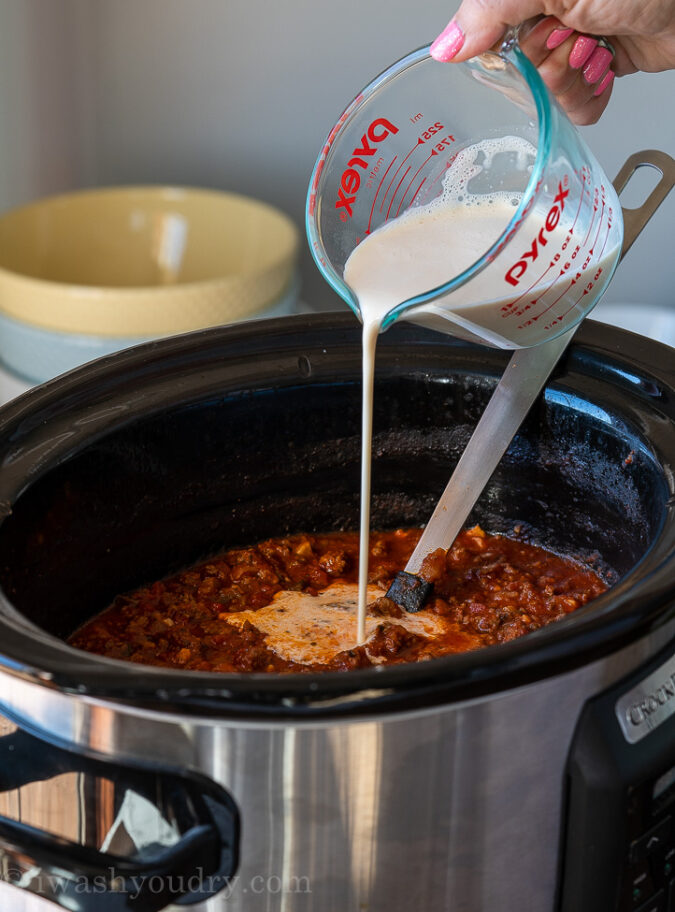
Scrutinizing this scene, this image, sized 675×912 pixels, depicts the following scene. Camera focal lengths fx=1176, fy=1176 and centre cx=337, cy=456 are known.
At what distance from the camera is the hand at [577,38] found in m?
1.03

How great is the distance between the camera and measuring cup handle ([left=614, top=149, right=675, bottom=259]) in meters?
1.11

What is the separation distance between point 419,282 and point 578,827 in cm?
45

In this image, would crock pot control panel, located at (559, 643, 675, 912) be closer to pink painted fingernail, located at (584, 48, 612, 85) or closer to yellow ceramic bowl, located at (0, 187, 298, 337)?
pink painted fingernail, located at (584, 48, 612, 85)

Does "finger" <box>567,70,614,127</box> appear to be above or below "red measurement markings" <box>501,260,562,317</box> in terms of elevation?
above

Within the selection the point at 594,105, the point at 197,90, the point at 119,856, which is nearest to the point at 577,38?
the point at 594,105

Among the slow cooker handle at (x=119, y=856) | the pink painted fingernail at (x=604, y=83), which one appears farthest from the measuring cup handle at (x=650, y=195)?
the slow cooker handle at (x=119, y=856)

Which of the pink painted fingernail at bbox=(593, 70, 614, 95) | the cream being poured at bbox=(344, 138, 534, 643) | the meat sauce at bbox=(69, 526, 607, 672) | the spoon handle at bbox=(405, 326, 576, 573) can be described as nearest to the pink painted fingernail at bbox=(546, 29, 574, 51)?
the pink painted fingernail at bbox=(593, 70, 614, 95)

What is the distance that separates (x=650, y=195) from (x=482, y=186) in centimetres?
17

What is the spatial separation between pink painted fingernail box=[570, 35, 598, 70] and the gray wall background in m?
1.04

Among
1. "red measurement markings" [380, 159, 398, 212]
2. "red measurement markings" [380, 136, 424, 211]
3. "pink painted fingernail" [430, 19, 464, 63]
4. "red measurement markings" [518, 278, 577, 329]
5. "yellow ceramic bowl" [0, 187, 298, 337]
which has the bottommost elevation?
"yellow ceramic bowl" [0, 187, 298, 337]

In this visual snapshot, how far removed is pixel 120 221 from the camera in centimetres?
244

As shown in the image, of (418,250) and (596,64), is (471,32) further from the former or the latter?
(596,64)

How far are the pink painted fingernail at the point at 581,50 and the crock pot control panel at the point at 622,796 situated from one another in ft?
2.31

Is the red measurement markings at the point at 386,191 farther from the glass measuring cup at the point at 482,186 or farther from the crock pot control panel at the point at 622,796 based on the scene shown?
the crock pot control panel at the point at 622,796
